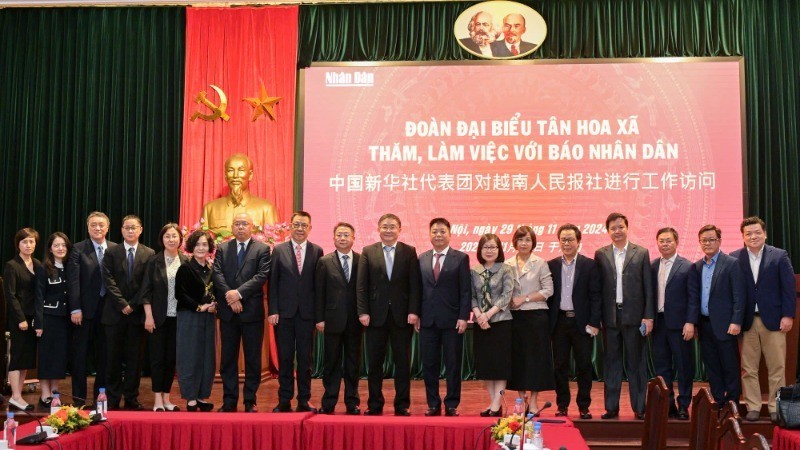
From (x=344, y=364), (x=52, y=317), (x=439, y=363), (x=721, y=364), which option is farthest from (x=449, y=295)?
(x=52, y=317)

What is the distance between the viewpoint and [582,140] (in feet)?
24.7

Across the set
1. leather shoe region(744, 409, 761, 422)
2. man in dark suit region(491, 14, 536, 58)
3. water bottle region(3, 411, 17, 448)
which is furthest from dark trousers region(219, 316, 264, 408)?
man in dark suit region(491, 14, 536, 58)

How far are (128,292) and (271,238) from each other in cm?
136

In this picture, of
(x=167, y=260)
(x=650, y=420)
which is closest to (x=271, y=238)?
(x=167, y=260)

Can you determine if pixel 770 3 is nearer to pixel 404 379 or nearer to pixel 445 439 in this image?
pixel 404 379

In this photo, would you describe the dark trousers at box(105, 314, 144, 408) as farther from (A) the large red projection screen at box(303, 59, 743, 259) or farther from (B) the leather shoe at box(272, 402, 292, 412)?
(A) the large red projection screen at box(303, 59, 743, 259)

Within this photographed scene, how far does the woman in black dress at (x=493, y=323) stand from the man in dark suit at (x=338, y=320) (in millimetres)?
801

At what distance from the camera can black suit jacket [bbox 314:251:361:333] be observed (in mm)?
5531

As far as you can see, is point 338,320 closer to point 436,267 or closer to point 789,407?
point 436,267

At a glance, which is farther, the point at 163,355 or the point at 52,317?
the point at 52,317

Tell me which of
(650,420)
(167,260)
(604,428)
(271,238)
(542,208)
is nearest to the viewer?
(650,420)

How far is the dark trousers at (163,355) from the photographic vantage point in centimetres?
555

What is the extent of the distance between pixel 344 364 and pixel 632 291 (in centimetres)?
190

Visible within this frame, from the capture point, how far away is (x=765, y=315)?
5312mm
